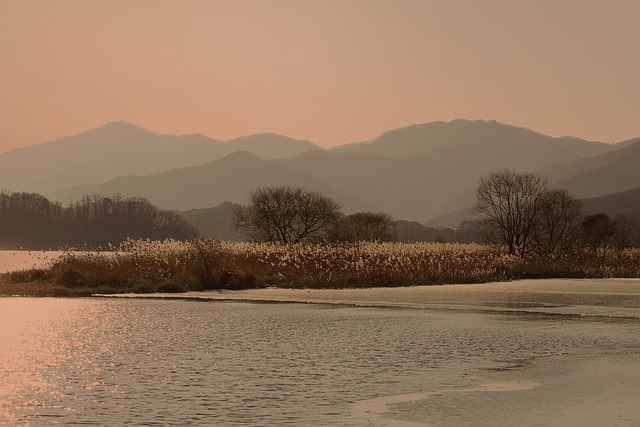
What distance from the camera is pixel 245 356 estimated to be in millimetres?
14875

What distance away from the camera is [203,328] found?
62.8ft

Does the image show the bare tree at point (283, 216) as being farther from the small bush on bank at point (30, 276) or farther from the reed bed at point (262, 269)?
the small bush on bank at point (30, 276)

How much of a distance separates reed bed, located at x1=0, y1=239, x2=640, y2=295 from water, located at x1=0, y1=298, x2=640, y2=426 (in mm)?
8676

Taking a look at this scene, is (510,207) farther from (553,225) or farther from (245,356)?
(245,356)

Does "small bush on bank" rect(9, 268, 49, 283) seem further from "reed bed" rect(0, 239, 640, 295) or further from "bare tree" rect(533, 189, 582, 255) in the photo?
"bare tree" rect(533, 189, 582, 255)

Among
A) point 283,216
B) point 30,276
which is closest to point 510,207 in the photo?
point 283,216

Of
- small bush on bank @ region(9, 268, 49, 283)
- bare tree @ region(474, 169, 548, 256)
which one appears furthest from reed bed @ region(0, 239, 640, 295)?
bare tree @ region(474, 169, 548, 256)

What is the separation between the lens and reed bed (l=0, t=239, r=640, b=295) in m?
33.0

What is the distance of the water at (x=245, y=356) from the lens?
34.1ft

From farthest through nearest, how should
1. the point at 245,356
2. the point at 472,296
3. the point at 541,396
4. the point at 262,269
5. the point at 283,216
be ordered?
the point at 283,216 < the point at 262,269 < the point at 472,296 < the point at 245,356 < the point at 541,396

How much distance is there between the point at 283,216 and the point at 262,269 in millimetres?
26141

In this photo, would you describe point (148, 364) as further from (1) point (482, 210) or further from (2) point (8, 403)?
(1) point (482, 210)

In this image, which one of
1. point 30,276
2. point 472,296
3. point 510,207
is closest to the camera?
point 472,296

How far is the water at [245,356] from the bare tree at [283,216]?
3802 cm
